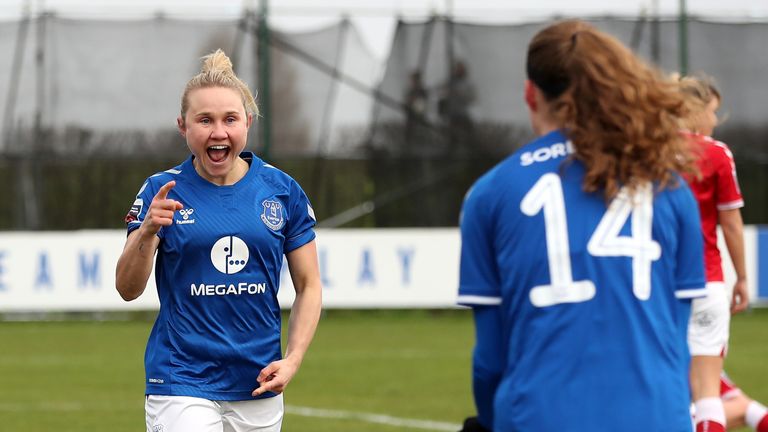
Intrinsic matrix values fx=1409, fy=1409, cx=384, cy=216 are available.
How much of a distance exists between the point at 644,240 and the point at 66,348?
1222 centimetres

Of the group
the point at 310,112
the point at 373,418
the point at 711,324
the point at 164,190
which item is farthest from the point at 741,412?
the point at 310,112

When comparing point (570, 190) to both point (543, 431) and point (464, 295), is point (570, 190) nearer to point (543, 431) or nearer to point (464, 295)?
point (464, 295)

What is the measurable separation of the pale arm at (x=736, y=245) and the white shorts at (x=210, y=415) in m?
2.93

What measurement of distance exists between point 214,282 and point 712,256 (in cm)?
318

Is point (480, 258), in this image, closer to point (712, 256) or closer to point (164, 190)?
point (164, 190)

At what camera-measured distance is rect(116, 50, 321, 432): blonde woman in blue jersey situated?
179 inches

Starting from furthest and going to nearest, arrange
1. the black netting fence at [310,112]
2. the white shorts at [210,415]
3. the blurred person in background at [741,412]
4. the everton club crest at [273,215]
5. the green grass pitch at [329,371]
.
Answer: the black netting fence at [310,112]
the green grass pitch at [329,371]
the blurred person in background at [741,412]
the everton club crest at [273,215]
the white shorts at [210,415]

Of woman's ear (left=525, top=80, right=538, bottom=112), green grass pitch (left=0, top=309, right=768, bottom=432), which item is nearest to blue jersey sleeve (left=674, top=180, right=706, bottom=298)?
woman's ear (left=525, top=80, right=538, bottom=112)

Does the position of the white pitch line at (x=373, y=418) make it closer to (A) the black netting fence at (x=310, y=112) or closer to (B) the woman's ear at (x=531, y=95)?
(B) the woman's ear at (x=531, y=95)

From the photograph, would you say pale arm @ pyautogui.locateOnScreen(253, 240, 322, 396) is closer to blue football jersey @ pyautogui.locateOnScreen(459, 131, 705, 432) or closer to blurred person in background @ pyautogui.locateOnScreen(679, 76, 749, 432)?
blue football jersey @ pyautogui.locateOnScreen(459, 131, 705, 432)

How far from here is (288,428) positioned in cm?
927

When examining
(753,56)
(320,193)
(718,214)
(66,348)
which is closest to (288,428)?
(718,214)

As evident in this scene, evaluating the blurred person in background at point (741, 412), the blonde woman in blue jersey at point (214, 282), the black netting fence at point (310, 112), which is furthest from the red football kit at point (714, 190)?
the black netting fence at point (310, 112)

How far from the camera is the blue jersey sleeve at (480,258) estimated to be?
317 cm
